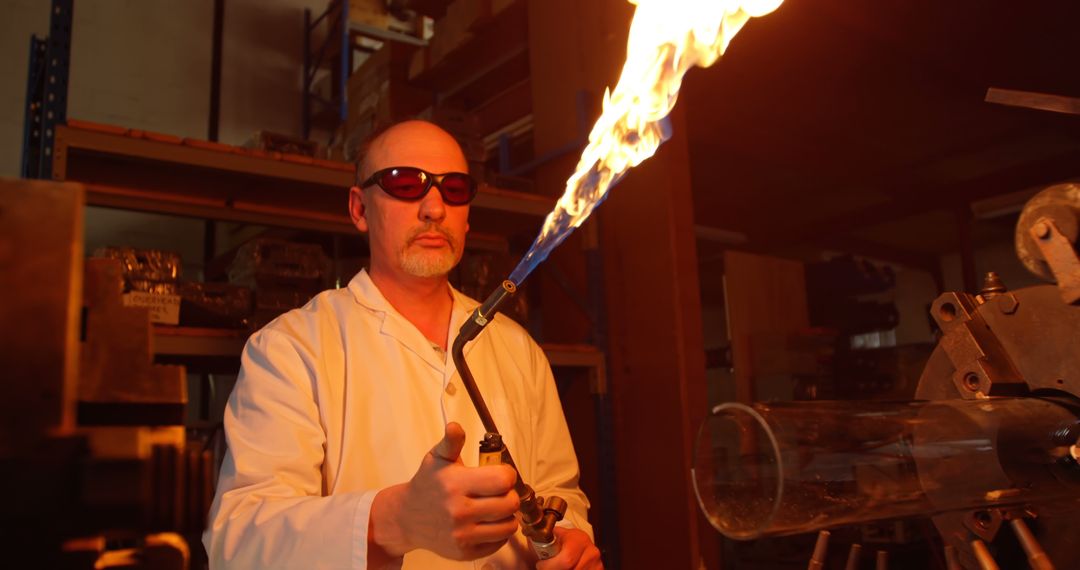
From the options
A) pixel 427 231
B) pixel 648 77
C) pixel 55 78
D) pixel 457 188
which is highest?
pixel 55 78

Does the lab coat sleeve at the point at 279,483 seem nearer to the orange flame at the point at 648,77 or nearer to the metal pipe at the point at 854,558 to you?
the orange flame at the point at 648,77

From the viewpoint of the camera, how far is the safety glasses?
194 cm

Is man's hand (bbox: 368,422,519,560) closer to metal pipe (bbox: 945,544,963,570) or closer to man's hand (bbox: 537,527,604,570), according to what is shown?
man's hand (bbox: 537,527,604,570)

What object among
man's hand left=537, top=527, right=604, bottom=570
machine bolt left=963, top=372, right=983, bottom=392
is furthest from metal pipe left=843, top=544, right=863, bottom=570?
man's hand left=537, top=527, right=604, bottom=570

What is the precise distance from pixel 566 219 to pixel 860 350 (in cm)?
407

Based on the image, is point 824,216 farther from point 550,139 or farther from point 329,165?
point 329,165

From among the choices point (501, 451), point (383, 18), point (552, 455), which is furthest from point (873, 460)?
point (383, 18)

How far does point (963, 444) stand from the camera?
0.94 metres

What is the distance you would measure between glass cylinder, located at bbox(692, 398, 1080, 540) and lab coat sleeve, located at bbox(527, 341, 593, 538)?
1037mm

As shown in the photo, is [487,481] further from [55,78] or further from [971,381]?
[55,78]

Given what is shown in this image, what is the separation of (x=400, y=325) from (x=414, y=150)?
0.47 meters

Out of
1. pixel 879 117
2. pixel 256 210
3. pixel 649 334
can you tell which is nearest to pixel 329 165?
pixel 256 210

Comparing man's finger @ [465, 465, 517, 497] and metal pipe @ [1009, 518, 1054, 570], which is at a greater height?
man's finger @ [465, 465, 517, 497]

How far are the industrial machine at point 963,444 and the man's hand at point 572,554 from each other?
526 millimetres
